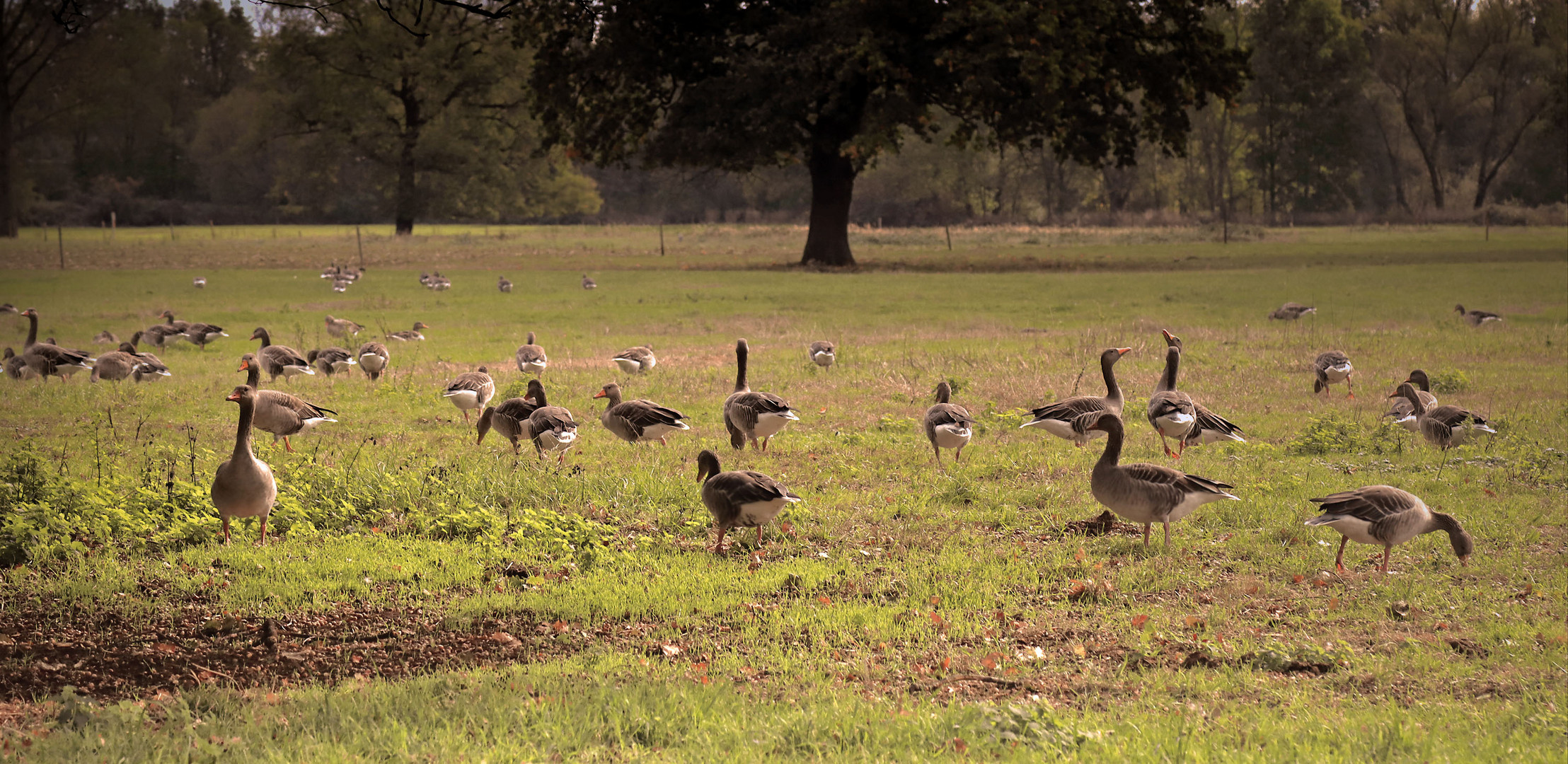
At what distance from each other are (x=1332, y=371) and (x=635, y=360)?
32.9 feet

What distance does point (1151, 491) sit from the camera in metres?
8.56

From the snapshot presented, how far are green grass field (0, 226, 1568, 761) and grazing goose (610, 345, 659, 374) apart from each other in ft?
0.88

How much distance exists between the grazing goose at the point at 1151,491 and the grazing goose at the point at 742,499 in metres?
2.40

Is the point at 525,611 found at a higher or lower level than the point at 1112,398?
lower

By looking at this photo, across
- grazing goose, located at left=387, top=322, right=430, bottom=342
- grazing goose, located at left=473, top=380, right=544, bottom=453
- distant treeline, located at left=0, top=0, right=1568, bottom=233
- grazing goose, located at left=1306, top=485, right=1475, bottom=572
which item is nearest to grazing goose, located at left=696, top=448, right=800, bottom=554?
grazing goose, located at left=473, top=380, right=544, bottom=453

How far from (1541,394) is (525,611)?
14.5 metres

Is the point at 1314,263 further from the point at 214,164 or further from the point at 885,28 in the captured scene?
the point at 214,164

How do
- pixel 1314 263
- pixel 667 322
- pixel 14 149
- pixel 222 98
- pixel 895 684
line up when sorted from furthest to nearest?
pixel 222 98 → pixel 14 149 → pixel 1314 263 → pixel 667 322 → pixel 895 684

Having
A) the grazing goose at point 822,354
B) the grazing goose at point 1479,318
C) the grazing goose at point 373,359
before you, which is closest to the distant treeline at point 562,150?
the grazing goose at point 1479,318

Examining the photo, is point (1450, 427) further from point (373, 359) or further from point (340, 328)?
point (340, 328)

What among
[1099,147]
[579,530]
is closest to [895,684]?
[579,530]

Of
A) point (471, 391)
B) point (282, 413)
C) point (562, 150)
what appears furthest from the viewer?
point (562, 150)

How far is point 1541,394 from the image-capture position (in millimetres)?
15500

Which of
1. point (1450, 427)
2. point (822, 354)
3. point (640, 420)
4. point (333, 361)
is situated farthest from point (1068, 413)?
point (333, 361)
